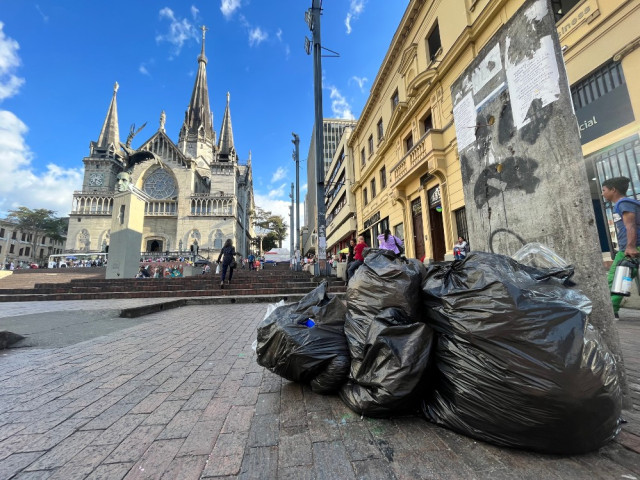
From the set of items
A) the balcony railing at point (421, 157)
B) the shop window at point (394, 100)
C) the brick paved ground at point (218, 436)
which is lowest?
the brick paved ground at point (218, 436)

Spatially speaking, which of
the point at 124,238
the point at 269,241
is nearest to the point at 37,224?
the point at 269,241

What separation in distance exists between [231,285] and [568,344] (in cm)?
1030

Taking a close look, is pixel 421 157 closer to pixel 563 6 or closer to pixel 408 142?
pixel 408 142

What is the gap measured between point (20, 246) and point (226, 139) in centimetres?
4774

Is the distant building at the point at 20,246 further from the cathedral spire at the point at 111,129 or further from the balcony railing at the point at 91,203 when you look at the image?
the cathedral spire at the point at 111,129

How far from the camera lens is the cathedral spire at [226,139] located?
51.8 metres

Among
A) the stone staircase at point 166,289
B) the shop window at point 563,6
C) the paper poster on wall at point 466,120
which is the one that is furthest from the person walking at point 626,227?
the stone staircase at point 166,289

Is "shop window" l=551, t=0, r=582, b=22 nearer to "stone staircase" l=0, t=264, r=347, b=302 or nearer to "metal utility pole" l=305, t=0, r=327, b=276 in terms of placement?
"metal utility pole" l=305, t=0, r=327, b=276

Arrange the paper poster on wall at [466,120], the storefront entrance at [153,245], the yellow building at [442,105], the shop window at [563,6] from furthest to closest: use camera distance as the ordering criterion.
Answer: the storefront entrance at [153,245] → the shop window at [563,6] → the yellow building at [442,105] → the paper poster on wall at [466,120]

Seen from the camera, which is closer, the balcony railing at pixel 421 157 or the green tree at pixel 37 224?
the balcony railing at pixel 421 157

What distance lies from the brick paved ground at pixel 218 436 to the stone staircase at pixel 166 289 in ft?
20.0

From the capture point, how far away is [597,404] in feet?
3.56

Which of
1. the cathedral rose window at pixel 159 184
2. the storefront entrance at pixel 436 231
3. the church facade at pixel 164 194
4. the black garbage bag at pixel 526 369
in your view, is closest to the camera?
the black garbage bag at pixel 526 369

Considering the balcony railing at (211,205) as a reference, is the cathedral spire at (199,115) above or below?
above
